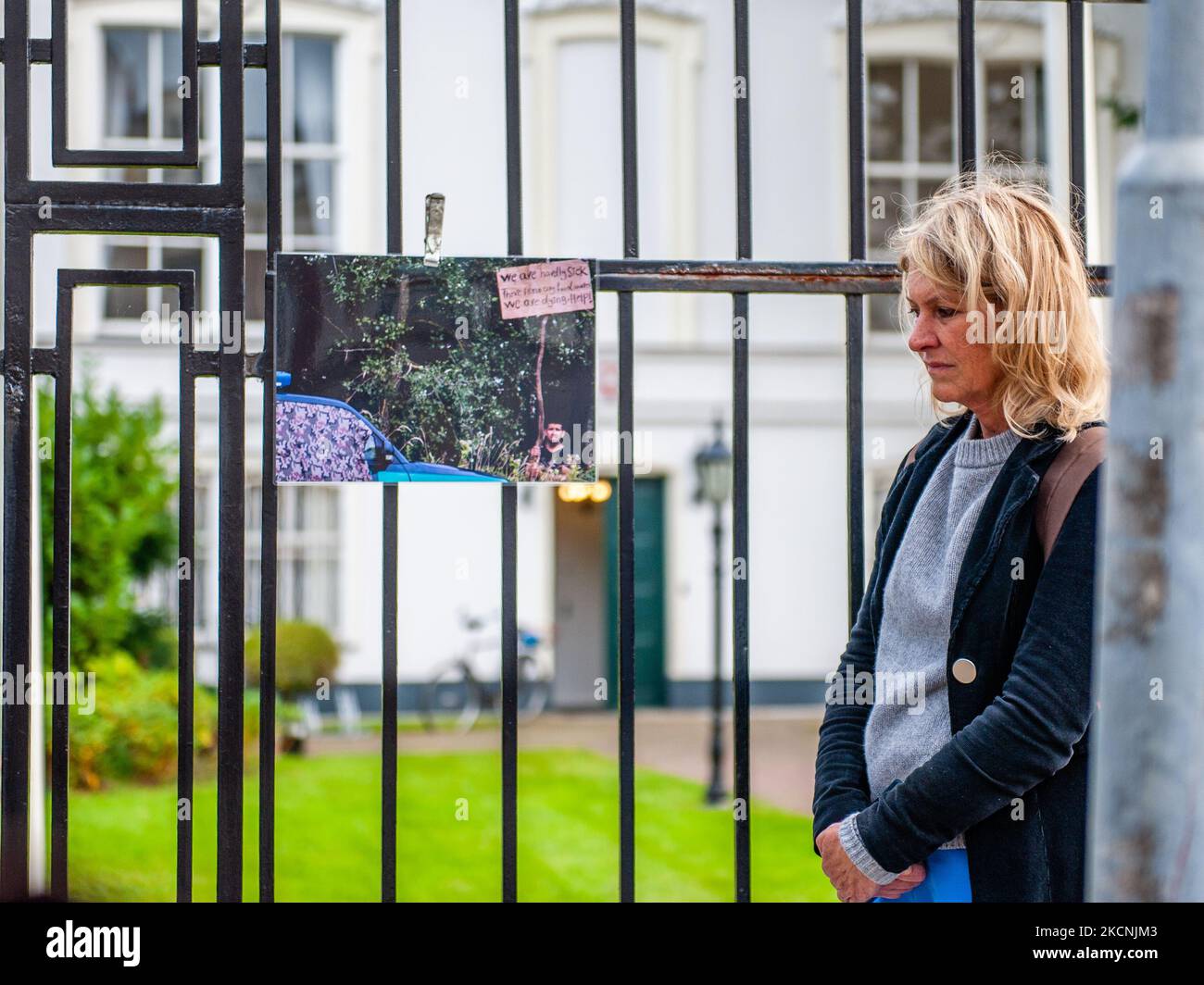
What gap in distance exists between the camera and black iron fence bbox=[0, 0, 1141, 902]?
2.38 meters

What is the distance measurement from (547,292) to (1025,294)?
850 millimetres

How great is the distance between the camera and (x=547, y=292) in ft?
8.12

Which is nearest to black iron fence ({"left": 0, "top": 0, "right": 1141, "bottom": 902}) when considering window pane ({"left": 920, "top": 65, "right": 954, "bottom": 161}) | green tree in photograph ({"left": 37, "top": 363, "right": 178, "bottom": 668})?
green tree in photograph ({"left": 37, "top": 363, "right": 178, "bottom": 668})

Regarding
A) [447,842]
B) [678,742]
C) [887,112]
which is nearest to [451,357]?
[447,842]

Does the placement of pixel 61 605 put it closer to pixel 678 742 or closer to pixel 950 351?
pixel 950 351

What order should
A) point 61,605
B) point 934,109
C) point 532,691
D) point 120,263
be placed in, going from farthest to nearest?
1. point 532,691
2. point 934,109
3. point 120,263
4. point 61,605

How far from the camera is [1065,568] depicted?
1959 millimetres

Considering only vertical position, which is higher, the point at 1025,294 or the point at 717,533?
the point at 1025,294

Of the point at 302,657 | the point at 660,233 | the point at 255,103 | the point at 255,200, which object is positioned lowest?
the point at 302,657

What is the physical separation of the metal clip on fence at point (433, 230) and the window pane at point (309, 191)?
479 inches

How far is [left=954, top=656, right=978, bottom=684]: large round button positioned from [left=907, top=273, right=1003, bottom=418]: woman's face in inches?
16.6

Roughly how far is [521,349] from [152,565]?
34.2 feet
